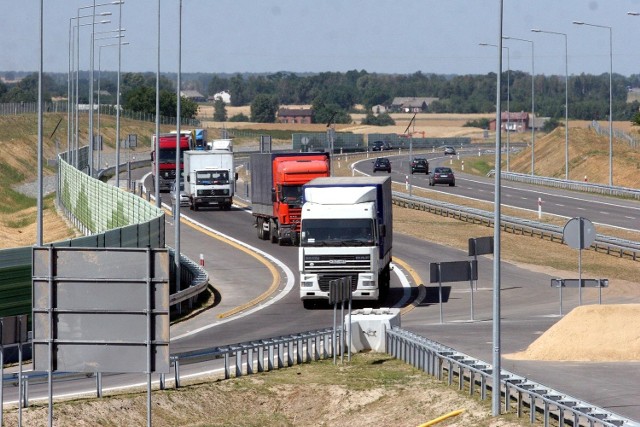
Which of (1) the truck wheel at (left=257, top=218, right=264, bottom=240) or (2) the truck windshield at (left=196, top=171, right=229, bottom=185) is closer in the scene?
(1) the truck wheel at (left=257, top=218, right=264, bottom=240)

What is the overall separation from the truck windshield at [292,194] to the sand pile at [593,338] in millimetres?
23347

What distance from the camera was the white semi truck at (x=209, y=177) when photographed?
229ft

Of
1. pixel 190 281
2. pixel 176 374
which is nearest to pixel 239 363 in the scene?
pixel 176 374

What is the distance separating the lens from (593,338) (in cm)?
2930

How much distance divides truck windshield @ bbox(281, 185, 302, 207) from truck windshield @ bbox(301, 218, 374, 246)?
14.6 metres

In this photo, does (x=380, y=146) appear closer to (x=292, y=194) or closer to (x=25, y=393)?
(x=292, y=194)

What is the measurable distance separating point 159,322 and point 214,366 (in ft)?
33.5

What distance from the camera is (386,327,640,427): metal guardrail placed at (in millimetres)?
20750

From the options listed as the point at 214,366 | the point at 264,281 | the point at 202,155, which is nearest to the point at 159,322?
the point at 214,366

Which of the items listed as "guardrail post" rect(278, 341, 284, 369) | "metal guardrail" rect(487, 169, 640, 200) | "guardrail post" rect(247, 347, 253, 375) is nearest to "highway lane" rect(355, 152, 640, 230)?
"metal guardrail" rect(487, 169, 640, 200)

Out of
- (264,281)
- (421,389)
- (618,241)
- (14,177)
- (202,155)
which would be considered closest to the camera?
(421,389)

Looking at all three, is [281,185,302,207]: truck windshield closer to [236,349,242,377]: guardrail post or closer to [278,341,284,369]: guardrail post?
[278,341,284,369]: guardrail post

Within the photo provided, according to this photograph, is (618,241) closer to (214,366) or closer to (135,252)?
(214,366)

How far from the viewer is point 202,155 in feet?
229
